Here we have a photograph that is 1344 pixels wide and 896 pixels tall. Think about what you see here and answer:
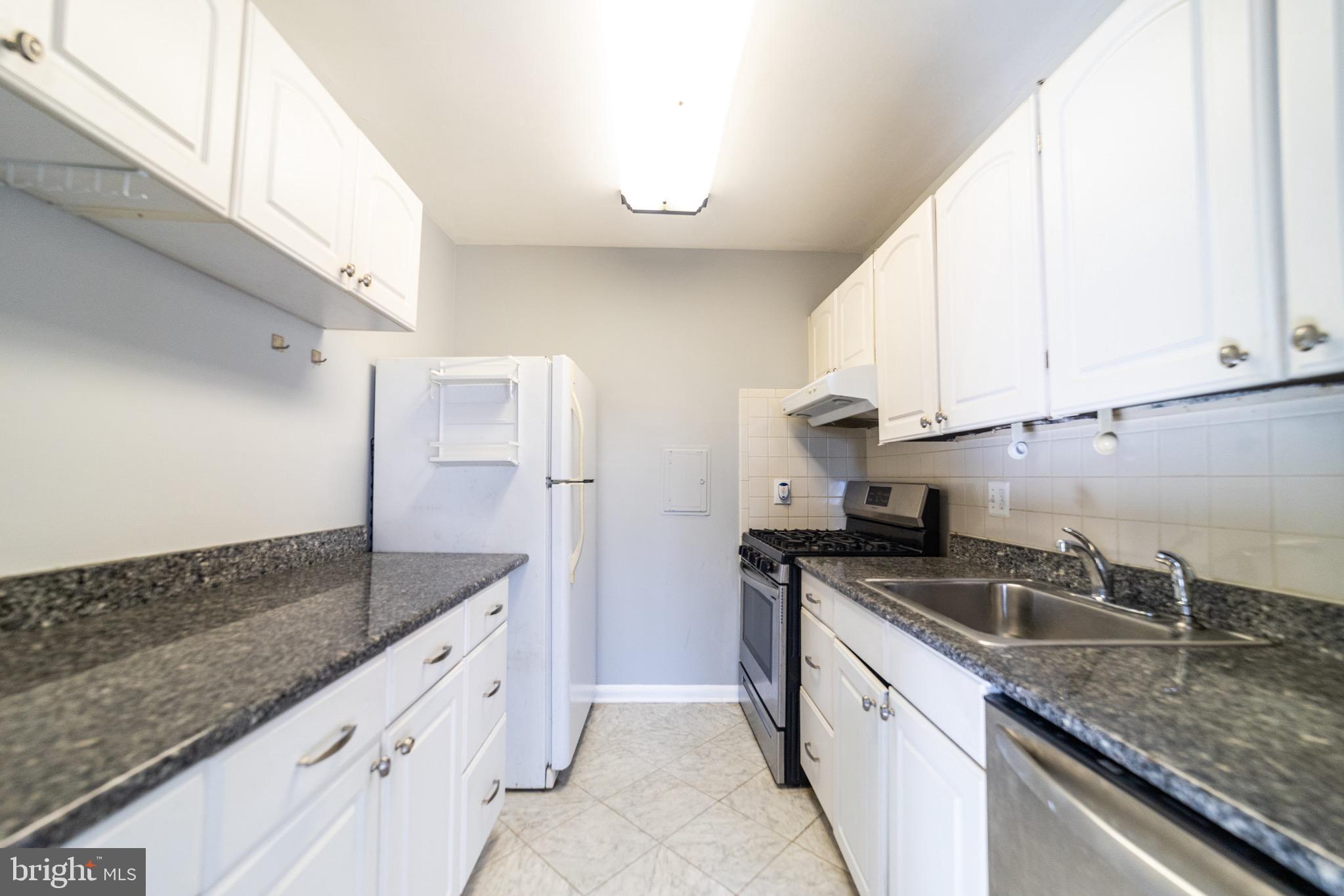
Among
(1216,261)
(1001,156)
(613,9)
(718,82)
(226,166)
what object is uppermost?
(613,9)

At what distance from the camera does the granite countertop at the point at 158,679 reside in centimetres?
43

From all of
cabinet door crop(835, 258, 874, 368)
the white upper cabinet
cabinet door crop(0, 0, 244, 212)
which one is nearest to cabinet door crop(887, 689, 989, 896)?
cabinet door crop(835, 258, 874, 368)

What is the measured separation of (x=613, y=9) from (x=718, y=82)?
34cm

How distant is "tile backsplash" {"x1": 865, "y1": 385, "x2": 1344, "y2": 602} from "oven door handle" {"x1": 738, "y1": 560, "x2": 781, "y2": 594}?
34.3 inches

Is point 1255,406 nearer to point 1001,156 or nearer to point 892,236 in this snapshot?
point 1001,156

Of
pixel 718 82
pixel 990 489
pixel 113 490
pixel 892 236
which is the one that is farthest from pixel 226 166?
pixel 990 489

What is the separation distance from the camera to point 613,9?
1258 millimetres

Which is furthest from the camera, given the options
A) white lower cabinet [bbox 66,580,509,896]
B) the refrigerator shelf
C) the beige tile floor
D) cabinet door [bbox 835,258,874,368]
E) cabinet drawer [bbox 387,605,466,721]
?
cabinet door [bbox 835,258,874,368]

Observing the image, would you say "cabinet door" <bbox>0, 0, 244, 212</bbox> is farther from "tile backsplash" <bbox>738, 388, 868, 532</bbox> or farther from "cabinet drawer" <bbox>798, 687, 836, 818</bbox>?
"tile backsplash" <bbox>738, 388, 868, 532</bbox>

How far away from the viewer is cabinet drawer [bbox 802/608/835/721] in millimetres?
1537

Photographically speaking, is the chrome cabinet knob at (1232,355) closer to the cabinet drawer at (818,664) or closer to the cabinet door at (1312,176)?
the cabinet door at (1312,176)

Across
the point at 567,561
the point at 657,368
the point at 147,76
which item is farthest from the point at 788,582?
Answer: the point at 147,76

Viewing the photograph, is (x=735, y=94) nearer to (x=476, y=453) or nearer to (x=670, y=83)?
(x=670, y=83)

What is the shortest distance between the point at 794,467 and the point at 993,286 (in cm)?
148
